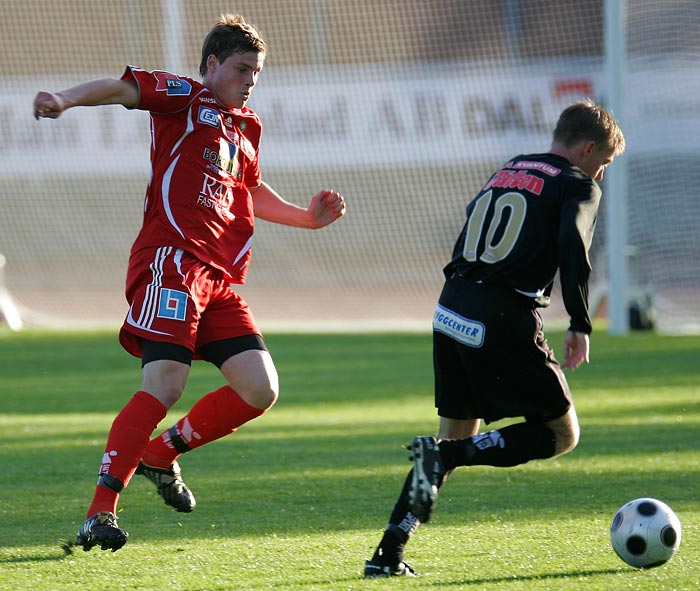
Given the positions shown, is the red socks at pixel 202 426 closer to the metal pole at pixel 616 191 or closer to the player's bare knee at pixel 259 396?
the player's bare knee at pixel 259 396

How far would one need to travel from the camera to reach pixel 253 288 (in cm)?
2112

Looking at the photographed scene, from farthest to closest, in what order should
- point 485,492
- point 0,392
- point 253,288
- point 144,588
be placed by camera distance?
1. point 253,288
2. point 0,392
3. point 485,492
4. point 144,588

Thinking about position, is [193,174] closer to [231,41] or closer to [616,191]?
[231,41]

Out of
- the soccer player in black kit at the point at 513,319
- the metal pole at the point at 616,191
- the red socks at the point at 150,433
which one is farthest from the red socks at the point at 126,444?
the metal pole at the point at 616,191

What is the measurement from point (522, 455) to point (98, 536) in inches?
56.6

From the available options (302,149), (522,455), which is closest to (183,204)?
(522,455)

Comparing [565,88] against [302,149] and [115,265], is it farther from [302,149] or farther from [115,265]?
[115,265]

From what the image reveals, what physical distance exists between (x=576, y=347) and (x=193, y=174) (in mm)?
1585

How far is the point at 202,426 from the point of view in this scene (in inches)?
170

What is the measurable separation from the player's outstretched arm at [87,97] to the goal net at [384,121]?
34.7 ft

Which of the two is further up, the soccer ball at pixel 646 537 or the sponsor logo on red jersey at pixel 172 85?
the sponsor logo on red jersey at pixel 172 85

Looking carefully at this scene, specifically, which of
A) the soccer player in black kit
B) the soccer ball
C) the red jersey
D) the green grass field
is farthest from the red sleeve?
the soccer ball

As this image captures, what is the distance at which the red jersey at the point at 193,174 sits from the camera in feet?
13.4

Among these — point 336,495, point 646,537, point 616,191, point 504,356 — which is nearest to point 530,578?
point 646,537
